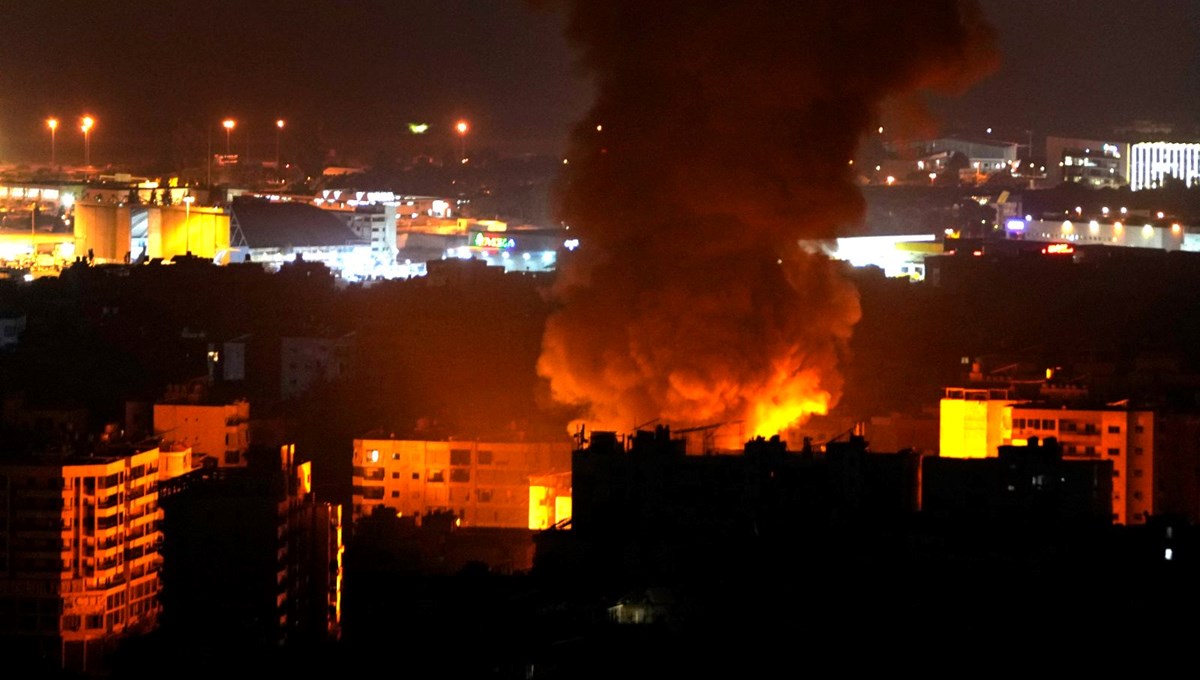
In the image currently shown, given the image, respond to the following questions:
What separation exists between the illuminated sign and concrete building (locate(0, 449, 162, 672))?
1992 cm

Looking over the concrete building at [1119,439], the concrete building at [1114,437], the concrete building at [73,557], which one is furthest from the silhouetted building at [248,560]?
the concrete building at [1114,437]

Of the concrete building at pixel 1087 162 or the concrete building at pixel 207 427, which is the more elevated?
the concrete building at pixel 1087 162

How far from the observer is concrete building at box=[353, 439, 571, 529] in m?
24.6

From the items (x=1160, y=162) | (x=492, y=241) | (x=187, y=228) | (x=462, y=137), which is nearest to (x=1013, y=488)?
(x=492, y=241)

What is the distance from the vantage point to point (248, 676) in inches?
686

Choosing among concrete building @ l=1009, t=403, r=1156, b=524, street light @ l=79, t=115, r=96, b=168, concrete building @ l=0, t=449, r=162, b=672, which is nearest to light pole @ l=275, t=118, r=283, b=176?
street light @ l=79, t=115, r=96, b=168

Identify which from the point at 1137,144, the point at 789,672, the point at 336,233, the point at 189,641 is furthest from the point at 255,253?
the point at 789,672

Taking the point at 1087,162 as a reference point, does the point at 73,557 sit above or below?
below

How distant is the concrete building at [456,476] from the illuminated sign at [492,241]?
58.9 ft

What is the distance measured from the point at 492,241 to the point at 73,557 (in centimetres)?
2170

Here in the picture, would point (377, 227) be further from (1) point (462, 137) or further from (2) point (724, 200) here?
(2) point (724, 200)

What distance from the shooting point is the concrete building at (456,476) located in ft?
80.8

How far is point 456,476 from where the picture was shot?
25172 millimetres

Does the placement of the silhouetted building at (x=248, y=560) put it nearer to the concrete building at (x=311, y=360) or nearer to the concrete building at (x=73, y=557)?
the concrete building at (x=73, y=557)
